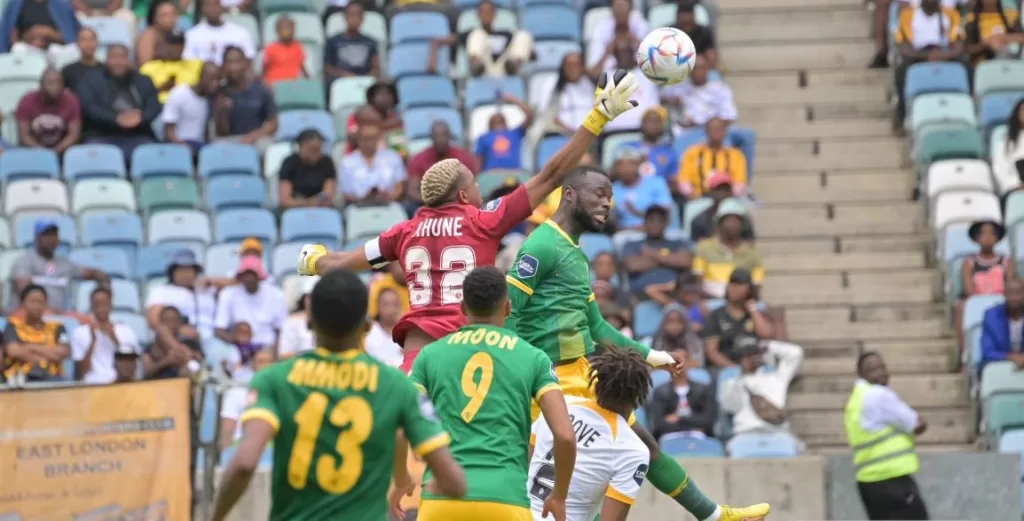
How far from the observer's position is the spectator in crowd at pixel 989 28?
781 inches

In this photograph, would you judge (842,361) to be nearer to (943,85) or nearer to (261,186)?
(943,85)

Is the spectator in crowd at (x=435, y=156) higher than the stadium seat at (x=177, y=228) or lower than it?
higher

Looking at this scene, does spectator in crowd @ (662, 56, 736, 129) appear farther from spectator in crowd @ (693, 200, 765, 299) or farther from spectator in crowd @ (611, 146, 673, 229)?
spectator in crowd @ (693, 200, 765, 299)

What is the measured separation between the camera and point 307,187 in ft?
60.3

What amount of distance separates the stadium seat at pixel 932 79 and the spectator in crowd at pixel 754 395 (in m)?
4.63

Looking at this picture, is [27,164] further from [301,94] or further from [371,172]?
[371,172]

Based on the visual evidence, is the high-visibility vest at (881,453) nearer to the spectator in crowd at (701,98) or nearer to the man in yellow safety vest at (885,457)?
the man in yellow safety vest at (885,457)

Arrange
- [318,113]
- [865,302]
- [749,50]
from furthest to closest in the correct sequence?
[749,50] < [318,113] < [865,302]

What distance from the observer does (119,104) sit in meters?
19.2

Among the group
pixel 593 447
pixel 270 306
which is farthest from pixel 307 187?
pixel 593 447

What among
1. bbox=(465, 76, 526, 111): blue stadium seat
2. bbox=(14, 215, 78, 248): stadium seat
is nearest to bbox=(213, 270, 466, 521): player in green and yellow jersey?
bbox=(14, 215, 78, 248): stadium seat

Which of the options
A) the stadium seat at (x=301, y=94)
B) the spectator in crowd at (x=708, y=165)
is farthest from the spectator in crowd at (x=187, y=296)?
the spectator in crowd at (x=708, y=165)

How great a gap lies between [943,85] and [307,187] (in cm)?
684

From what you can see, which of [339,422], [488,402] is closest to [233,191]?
[488,402]
